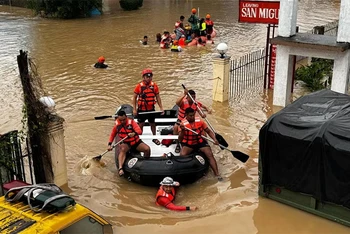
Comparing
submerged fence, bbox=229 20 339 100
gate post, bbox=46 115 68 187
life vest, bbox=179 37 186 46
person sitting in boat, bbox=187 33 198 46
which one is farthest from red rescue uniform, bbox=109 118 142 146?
person sitting in boat, bbox=187 33 198 46

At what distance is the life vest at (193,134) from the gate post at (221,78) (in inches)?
193

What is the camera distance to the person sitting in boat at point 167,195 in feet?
26.9

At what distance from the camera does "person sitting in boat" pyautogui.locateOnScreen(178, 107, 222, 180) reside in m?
9.17

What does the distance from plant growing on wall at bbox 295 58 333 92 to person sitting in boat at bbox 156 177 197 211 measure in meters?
8.72

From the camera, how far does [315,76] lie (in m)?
15.9

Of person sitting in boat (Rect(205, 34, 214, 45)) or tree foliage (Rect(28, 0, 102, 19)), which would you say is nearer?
person sitting in boat (Rect(205, 34, 214, 45))

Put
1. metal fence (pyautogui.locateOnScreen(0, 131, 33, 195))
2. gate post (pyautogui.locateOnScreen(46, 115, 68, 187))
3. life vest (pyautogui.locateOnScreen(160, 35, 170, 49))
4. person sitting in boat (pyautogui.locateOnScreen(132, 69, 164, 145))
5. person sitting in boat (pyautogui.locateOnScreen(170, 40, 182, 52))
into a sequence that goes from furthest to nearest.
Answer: life vest (pyautogui.locateOnScreen(160, 35, 170, 49)), person sitting in boat (pyautogui.locateOnScreen(170, 40, 182, 52)), person sitting in boat (pyautogui.locateOnScreen(132, 69, 164, 145)), gate post (pyautogui.locateOnScreen(46, 115, 68, 187)), metal fence (pyautogui.locateOnScreen(0, 131, 33, 195))

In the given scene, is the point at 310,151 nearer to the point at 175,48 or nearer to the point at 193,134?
the point at 193,134

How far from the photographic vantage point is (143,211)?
27.3ft

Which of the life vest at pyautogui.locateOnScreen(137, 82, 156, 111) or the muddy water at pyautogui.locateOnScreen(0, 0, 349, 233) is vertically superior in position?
the life vest at pyautogui.locateOnScreen(137, 82, 156, 111)

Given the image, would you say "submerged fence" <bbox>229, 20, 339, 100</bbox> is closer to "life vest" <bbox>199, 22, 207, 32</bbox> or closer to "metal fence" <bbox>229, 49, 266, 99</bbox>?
"metal fence" <bbox>229, 49, 266, 99</bbox>

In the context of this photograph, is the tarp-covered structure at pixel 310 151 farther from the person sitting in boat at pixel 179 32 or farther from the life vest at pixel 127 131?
the person sitting in boat at pixel 179 32

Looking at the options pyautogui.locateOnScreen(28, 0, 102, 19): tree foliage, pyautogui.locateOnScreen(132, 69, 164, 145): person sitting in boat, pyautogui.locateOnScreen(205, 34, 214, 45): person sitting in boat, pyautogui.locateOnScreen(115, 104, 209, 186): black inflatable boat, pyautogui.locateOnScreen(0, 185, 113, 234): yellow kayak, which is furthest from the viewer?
pyautogui.locateOnScreen(28, 0, 102, 19): tree foliage

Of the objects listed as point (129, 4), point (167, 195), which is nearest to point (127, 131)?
point (167, 195)
